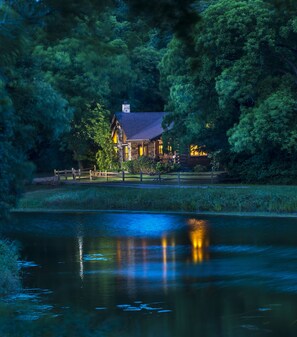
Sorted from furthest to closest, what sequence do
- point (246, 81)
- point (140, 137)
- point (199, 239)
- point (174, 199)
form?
point (140, 137) < point (174, 199) < point (246, 81) < point (199, 239)

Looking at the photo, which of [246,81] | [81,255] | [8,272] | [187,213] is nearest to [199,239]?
[81,255]

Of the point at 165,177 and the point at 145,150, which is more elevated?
the point at 145,150

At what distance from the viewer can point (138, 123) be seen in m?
78.6

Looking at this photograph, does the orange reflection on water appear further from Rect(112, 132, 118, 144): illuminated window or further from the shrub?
Rect(112, 132, 118, 144): illuminated window

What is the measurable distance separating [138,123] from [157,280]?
5410 cm

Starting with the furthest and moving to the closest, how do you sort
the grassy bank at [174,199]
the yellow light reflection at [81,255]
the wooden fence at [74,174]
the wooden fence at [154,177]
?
the wooden fence at [74,174], the wooden fence at [154,177], the grassy bank at [174,199], the yellow light reflection at [81,255]

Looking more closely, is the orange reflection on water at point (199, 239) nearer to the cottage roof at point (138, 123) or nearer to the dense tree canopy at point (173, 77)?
the dense tree canopy at point (173, 77)

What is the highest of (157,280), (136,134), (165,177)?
(136,134)

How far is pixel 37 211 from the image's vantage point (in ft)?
171

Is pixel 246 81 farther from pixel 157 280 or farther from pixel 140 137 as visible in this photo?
pixel 140 137

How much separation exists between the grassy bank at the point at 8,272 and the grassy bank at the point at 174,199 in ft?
72.4

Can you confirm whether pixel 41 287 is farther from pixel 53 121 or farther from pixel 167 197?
pixel 167 197

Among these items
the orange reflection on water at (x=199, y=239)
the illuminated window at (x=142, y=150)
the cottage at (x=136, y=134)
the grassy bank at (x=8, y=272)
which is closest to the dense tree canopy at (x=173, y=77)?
the grassy bank at (x=8, y=272)

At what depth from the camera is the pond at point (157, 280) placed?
18.8 meters
